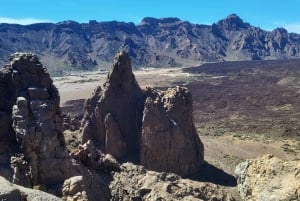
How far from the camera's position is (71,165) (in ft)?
84.3

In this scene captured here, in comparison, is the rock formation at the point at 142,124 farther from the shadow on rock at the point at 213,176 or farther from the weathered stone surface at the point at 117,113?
the shadow on rock at the point at 213,176

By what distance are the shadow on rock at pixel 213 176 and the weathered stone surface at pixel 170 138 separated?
0.66 metres

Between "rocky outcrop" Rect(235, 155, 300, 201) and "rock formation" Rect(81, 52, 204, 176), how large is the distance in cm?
3261

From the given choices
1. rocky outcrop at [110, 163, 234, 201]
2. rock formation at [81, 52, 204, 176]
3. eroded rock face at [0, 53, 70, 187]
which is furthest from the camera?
rock formation at [81, 52, 204, 176]

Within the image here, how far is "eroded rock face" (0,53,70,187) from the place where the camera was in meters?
24.4

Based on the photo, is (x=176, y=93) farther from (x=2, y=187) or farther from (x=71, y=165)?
(x=2, y=187)

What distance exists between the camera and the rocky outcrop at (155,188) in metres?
25.8

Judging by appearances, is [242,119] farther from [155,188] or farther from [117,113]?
[155,188]

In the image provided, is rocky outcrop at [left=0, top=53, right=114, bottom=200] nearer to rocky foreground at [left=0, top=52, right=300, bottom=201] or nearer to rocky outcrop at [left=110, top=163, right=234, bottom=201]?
rocky foreground at [left=0, top=52, right=300, bottom=201]

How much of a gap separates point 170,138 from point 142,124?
119 inches

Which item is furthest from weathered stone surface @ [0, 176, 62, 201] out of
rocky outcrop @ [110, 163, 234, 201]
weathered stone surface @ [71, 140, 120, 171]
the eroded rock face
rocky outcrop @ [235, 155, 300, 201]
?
weathered stone surface @ [71, 140, 120, 171]

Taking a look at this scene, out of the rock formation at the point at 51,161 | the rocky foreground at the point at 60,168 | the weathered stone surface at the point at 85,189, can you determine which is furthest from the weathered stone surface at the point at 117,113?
the weathered stone surface at the point at 85,189

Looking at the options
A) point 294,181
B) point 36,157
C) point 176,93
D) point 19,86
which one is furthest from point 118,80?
point 294,181

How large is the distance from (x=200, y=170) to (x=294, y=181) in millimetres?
36130
